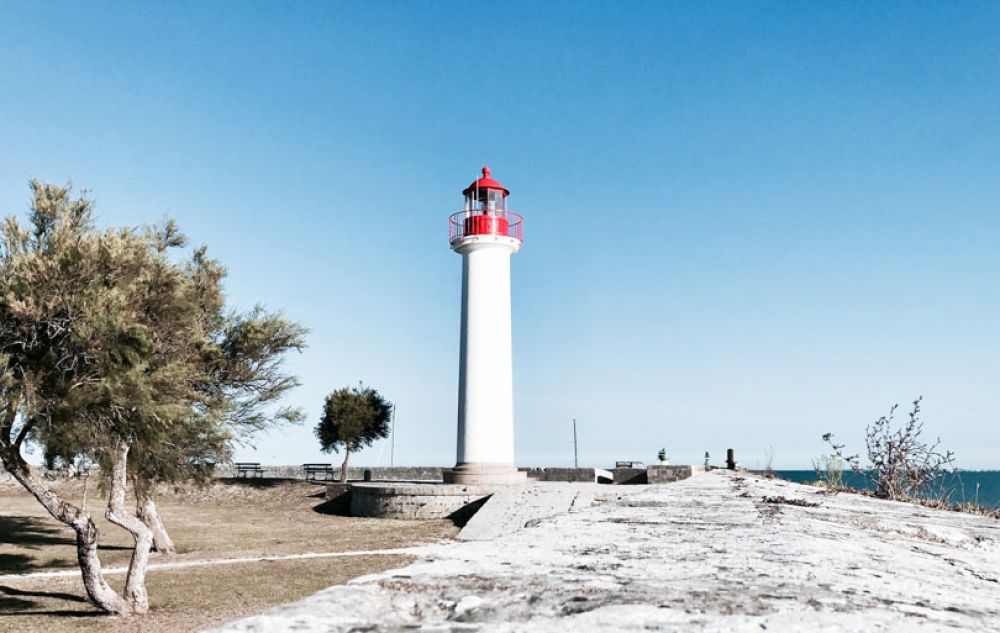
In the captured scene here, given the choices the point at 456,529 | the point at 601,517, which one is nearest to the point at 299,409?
the point at 456,529

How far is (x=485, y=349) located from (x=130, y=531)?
16731 millimetres

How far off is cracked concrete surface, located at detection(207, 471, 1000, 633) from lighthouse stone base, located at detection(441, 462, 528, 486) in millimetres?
23843

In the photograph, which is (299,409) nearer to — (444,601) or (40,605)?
(40,605)

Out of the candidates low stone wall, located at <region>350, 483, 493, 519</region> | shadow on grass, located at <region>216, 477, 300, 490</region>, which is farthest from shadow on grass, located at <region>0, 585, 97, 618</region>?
shadow on grass, located at <region>216, 477, 300, 490</region>

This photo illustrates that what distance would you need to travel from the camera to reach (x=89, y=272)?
40.6ft

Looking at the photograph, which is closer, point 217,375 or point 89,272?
point 89,272

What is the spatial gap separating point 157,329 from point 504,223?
678 inches

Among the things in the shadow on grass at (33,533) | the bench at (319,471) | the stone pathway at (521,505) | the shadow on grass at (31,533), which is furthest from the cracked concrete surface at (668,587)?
the bench at (319,471)

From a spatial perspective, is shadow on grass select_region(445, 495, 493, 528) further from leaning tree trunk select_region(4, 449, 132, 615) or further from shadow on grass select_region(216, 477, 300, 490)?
leaning tree trunk select_region(4, 449, 132, 615)

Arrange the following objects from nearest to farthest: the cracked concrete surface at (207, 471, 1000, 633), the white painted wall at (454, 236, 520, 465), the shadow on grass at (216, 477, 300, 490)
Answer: the cracked concrete surface at (207, 471, 1000, 633)
the white painted wall at (454, 236, 520, 465)
the shadow on grass at (216, 477, 300, 490)

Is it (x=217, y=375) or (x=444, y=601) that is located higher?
(x=217, y=375)

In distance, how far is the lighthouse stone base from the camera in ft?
91.0

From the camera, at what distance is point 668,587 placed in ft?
7.89

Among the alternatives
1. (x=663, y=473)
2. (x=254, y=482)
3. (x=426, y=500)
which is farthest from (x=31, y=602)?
(x=663, y=473)
